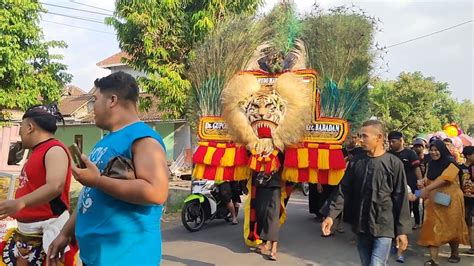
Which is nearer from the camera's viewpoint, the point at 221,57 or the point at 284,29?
A: the point at 284,29

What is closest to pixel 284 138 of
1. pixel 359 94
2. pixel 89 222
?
pixel 359 94

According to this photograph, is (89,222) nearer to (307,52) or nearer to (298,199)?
(307,52)

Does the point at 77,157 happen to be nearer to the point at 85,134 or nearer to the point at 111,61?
the point at 85,134

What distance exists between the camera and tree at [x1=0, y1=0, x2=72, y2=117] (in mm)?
9438

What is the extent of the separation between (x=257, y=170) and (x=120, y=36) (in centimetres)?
636

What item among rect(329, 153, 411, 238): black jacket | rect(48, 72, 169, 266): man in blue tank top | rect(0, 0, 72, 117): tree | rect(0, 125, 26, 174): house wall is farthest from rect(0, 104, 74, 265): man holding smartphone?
rect(0, 125, 26, 174): house wall

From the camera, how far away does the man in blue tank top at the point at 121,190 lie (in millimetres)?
2014

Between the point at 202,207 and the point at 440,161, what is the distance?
3.87m

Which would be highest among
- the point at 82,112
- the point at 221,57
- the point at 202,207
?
the point at 221,57

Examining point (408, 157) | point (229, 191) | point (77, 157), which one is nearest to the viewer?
point (77, 157)

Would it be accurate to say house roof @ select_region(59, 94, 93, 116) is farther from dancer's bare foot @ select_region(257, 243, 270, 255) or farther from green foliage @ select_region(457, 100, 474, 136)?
green foliage @ select_region(457, 100, 474, 136)

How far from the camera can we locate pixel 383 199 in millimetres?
3998

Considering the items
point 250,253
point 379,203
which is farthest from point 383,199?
point 250,253

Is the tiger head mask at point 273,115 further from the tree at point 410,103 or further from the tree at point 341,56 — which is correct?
the tree at point 410,103
